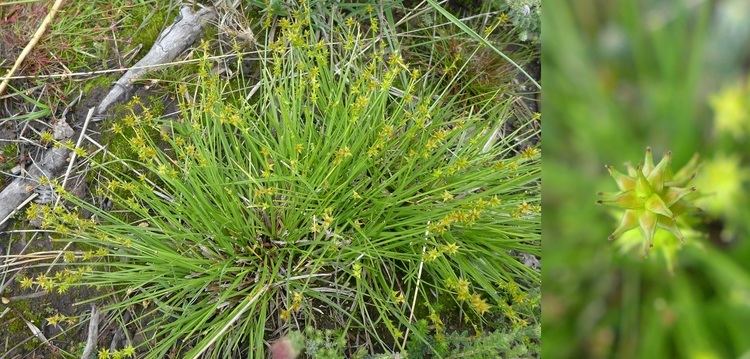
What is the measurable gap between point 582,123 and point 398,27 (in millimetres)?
723

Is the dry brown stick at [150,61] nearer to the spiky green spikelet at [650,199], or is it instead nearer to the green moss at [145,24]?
the green moss at [145,24]

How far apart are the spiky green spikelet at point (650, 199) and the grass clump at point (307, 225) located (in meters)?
0.43

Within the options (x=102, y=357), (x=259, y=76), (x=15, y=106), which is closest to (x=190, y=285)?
(x=102, y=357)

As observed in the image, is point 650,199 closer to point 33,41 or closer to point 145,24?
point 145,24

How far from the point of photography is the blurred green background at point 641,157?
57 centimetres

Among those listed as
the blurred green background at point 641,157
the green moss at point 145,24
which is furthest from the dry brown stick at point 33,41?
the blurred green background at point 641,157

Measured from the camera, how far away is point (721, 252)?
2.18 feet

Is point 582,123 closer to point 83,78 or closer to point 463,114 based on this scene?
point 463,114

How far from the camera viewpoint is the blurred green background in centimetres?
57

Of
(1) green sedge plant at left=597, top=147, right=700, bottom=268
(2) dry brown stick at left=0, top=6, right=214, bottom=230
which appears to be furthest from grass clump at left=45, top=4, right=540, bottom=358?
(1) green sedge plant at left=597, top=147, right=700, bottom=268

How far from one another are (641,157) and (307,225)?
58 centimetres

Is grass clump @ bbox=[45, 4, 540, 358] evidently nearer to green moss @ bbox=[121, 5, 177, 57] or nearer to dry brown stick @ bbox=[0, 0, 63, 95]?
green moss @ bbox=[121, 5, 177, 57]

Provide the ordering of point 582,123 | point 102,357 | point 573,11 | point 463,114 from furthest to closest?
point 463,114
point 102,357
point 582,123
point 573,11

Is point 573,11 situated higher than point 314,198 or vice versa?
point 573,11
